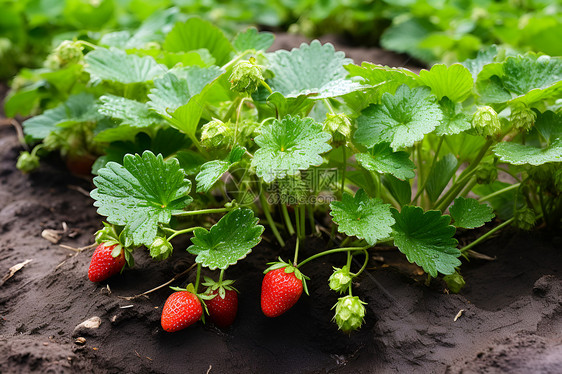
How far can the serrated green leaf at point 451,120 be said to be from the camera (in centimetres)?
138

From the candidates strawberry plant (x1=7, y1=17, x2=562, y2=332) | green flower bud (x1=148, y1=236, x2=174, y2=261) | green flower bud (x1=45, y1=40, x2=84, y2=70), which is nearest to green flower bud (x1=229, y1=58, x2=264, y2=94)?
strawberry plant (x1=7, y1=17, x2=562, y2=332)

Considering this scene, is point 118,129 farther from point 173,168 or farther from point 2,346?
point 2,346

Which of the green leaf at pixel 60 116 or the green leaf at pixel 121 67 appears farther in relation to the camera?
the green leaf at pixel 60 116

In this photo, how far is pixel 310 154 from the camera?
123cm

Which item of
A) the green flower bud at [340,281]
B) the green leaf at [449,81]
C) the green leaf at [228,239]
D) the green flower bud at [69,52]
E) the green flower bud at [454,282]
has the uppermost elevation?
the green leaf at [449,81]

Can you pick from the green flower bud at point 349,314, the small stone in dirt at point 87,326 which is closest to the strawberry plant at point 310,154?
the green flower bud at point 349,314

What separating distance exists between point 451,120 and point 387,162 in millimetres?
270

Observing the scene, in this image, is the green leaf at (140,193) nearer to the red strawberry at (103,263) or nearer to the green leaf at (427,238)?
the red strawberry at (103,263)

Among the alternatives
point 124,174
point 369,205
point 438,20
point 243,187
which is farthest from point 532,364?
point 438,20

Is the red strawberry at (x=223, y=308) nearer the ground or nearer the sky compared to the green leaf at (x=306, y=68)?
nearer the ground

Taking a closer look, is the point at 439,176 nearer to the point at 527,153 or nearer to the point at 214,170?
the point at 527,153

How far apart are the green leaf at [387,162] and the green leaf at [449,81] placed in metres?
0.28

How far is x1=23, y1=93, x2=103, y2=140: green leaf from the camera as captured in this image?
1940 mm

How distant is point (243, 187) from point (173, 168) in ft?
1.18
